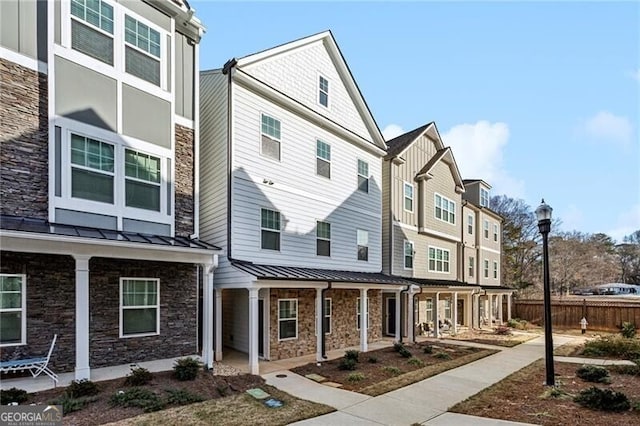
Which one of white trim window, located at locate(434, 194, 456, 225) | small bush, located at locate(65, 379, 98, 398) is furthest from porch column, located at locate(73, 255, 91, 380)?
white trim window, located at locate(434, 194, 456, 225)

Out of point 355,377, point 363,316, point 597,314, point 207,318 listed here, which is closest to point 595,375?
point 355,377

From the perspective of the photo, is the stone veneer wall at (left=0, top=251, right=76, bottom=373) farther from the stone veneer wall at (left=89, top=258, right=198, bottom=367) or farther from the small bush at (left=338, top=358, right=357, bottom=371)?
the small bush at (left=338, top=358, right=357, bottom=371)

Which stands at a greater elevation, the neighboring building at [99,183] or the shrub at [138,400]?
the neighboring building at [99,183]

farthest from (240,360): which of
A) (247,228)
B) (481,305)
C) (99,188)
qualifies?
(481,305)

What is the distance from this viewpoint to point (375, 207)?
1697 centimetres

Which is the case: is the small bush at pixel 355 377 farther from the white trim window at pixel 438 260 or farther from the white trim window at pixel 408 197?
the white trim window at pixel 438 260

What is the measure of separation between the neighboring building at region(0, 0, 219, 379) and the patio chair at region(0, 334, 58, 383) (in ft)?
0.82

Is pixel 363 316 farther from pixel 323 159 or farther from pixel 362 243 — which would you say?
pixel 323 159

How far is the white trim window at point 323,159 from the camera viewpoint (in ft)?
46.3

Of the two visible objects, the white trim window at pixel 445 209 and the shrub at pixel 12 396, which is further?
the white trim window at pixel 445 209

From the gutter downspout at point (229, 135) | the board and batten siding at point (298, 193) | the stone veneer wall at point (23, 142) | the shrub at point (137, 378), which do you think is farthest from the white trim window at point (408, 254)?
the stone veneer wall at point (23, 142)

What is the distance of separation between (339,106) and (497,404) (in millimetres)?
11435

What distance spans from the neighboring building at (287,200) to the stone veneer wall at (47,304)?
374cm

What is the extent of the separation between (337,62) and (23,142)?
36.3 feet
